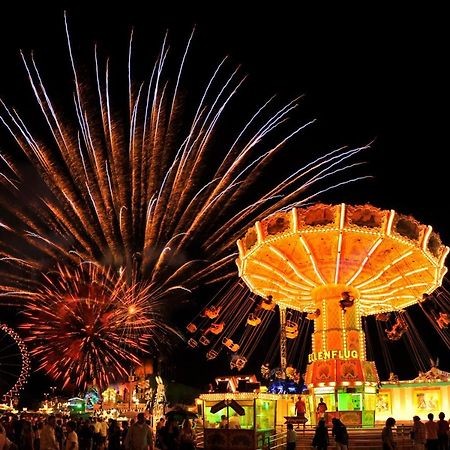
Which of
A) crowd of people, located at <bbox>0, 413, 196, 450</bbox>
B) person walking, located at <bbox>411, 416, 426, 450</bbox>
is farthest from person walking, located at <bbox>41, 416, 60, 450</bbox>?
person walking, located at <bbox>411, 416, 426, 450</bbox>

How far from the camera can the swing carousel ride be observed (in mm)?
22312

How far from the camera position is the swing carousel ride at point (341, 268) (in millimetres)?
22312

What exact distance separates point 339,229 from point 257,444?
316 inches

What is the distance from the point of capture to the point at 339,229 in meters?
22.1

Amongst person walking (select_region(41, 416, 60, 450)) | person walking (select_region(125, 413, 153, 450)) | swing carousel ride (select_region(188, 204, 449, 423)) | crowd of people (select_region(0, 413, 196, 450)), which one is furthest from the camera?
swing carousel ride (select_region(188, 204, 449, 423))

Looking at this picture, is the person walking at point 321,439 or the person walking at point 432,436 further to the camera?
the person walking at point 321,439

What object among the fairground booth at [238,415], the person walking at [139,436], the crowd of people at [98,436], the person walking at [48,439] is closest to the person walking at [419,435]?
the crowd of people at [98,436]

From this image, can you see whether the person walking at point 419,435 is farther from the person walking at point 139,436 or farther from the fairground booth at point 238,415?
the fairground booth at point 238,415

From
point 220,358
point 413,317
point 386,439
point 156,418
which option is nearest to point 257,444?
point 386,439

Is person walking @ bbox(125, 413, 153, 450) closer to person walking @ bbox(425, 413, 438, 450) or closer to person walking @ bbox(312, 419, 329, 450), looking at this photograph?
person walking @ bbox(312, 419, 329, 450)

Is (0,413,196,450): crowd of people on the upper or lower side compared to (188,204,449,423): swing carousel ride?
lower

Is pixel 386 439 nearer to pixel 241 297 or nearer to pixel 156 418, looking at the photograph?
pixel 156 418

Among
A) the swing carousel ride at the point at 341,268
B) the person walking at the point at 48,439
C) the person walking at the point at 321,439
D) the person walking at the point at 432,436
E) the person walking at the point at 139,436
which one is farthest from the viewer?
the swing carousel ride at the point at 341,268

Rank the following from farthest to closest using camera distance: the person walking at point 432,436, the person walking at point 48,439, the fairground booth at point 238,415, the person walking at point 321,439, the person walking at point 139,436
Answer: the fairground booth at point 238,415 < the person walking at point 321,439 < the person walking at point 432,436 < the person walking at point 48,439 < the person walking at point 139,436
